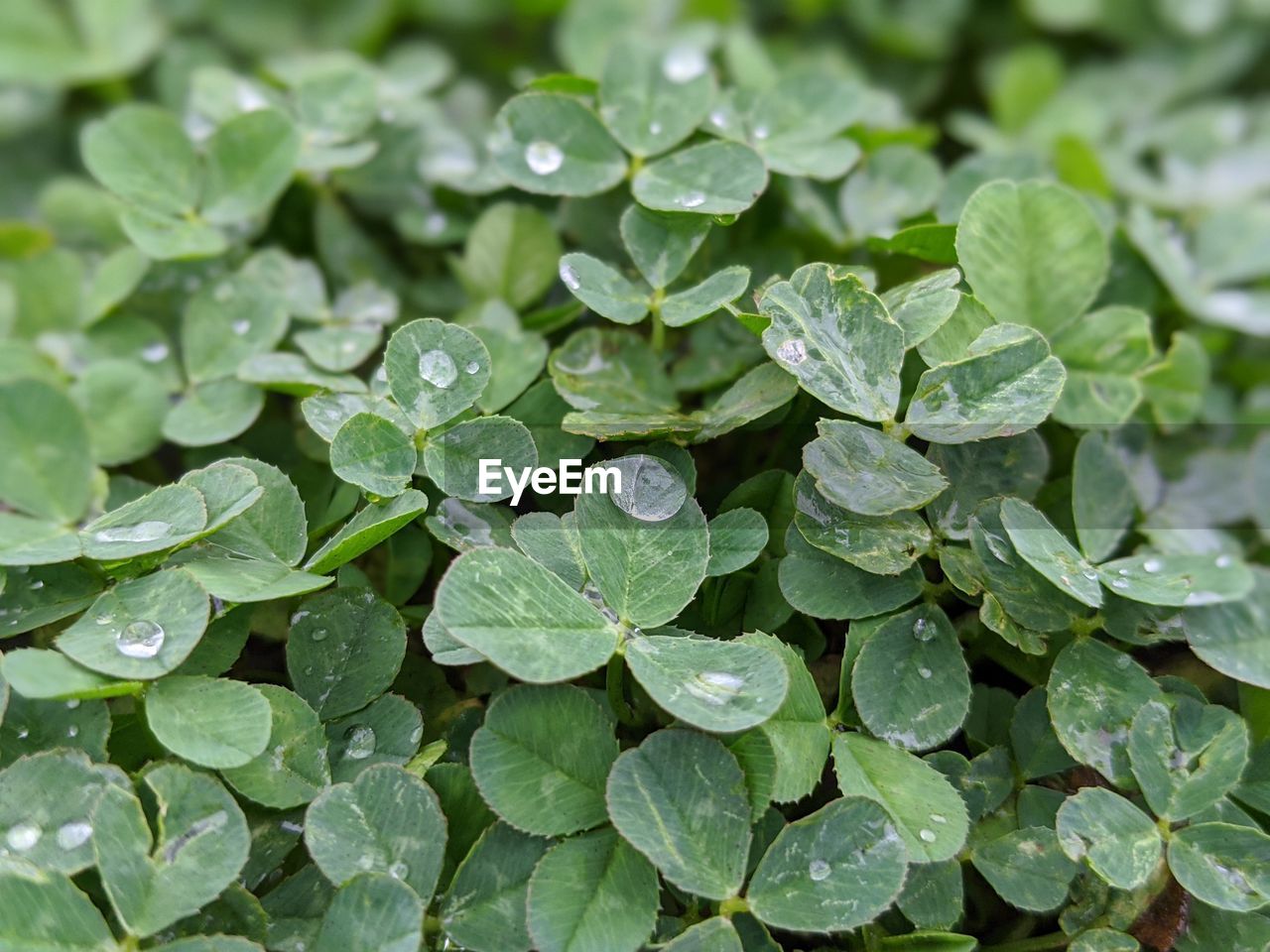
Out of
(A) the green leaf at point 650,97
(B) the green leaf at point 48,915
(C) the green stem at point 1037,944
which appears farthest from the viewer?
(A) the green leaf at point 650,97

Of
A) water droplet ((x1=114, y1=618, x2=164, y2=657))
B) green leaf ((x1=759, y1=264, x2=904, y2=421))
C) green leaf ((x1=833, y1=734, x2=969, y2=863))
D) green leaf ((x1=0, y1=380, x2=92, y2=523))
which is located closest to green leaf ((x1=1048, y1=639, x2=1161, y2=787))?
green leaf ((x1=833, y1=734, x2=969, y2=863))

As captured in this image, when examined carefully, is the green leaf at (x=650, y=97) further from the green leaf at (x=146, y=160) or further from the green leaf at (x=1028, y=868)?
the green leaf at (x=1028, y=868)

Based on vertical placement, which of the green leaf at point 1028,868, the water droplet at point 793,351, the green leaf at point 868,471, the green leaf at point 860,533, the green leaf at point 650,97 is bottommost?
the green leaf at point 1028,868

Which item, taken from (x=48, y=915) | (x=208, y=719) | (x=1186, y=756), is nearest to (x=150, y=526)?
(x=208, y=719)

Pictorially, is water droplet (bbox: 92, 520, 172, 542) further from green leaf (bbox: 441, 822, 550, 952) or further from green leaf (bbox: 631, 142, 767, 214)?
green leaf (bbox: 631, 142, 767, 214)

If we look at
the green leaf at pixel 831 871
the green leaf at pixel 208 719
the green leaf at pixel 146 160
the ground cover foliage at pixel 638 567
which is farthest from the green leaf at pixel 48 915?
the green leaf at pixel 146 160

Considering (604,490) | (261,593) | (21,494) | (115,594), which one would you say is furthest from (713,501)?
(21,494)
